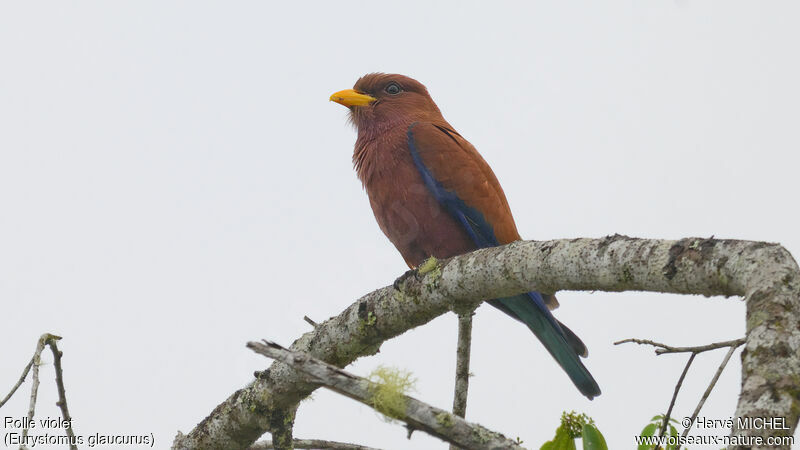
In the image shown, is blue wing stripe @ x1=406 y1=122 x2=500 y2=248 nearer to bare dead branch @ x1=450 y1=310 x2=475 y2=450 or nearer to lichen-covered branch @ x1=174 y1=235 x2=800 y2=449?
bare dead branch @ x1=450 y1=310 x2=475 y2=450

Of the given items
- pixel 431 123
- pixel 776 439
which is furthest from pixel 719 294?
pixel 431 123

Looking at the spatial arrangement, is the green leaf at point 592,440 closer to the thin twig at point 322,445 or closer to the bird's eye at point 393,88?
the thin twig at point 322,445

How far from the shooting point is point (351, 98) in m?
5.95

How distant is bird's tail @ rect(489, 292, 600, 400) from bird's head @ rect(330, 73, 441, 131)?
156 centimetres

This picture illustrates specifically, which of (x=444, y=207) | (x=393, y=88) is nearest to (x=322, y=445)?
(x=444, y=207)

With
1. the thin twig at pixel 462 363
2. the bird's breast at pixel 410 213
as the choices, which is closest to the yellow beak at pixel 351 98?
the bird's breast at pixel 410 213

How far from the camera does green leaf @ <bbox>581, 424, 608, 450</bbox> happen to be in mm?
3045

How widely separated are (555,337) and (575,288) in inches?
81.7

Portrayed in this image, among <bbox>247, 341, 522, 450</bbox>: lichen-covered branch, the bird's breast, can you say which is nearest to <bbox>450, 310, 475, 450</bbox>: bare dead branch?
the bird's breast

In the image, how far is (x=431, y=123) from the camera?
17.7 ft

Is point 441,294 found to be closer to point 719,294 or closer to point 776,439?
point 719,294

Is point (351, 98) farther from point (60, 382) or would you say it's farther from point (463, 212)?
point (60, 382)

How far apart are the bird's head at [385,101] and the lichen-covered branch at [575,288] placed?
2159 mm

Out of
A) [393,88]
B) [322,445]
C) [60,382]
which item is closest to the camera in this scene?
[60,382]
